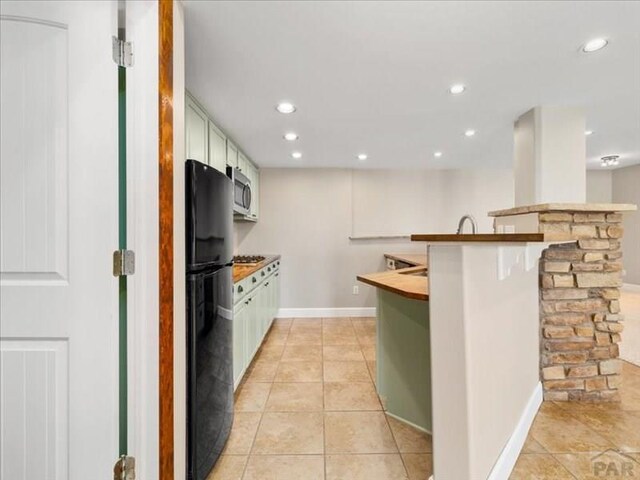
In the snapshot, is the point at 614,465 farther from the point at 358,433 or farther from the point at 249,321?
the point at 249,321

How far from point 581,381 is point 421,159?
9.52 ft

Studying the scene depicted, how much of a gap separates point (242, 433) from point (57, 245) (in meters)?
1.45

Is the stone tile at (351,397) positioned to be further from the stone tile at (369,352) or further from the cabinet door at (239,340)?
the cabinet door at (239,340)

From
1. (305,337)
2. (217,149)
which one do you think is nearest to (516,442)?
(305,337)

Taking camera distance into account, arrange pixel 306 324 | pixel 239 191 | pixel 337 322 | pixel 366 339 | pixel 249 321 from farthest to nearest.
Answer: pixel 337 322
pixel 306 324
pixel 366 339
pixel 239 191
pixel 249 321

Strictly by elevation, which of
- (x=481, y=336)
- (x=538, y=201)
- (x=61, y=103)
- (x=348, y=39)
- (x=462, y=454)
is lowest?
(x=462, y=454)

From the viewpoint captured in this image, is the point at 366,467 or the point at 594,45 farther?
the point at 594,45

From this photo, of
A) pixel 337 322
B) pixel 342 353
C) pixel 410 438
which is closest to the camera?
pixel 410 438

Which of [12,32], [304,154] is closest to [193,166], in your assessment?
[12,32]

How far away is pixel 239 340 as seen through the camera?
2.18 meters

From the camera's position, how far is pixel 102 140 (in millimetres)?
1031

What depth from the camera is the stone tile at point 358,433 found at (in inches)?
63.7

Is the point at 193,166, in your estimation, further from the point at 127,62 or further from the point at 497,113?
the point at 497,113

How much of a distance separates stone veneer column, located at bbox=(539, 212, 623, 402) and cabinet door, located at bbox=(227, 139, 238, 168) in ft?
9.31
